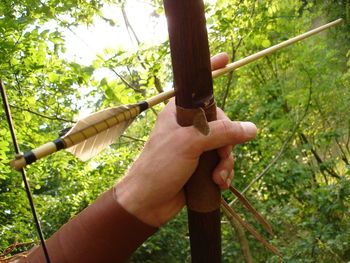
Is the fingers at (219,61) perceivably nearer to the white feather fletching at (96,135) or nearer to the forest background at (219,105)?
the white feather fletching at (96,135)

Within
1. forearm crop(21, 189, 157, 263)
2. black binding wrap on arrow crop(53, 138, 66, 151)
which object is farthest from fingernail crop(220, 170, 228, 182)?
black binding wrap on arrow crop(53, 138, 66, 151)

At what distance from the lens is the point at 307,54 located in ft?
14.5

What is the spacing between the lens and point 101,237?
2.72 feet

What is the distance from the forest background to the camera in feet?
8.17

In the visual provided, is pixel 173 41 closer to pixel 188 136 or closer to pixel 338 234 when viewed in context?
pixel 188 136

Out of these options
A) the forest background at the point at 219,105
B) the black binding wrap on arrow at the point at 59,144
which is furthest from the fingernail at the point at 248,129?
the forest background at the point at 219,105

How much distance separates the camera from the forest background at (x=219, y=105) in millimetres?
2490

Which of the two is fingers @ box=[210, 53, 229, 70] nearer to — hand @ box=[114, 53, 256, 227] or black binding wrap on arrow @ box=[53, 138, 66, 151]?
hand @ box=[114, 53, 256, 227]

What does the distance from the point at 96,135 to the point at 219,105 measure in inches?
157

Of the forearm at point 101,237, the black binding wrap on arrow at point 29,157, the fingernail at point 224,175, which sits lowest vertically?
the forearm at point 101,237

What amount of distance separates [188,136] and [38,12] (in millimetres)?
2138

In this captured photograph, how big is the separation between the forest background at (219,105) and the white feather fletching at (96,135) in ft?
4.76

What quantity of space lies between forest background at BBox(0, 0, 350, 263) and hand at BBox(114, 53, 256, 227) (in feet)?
4.76

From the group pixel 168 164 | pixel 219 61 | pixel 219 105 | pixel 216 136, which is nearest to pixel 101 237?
pixel 168 164
